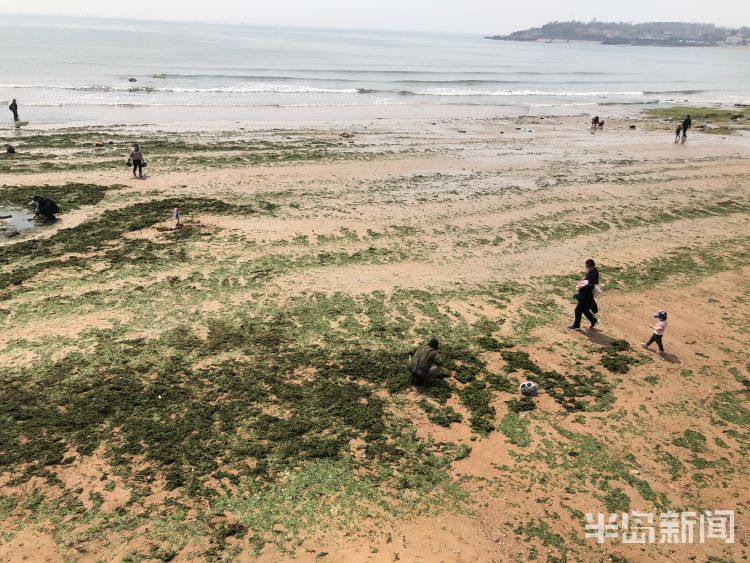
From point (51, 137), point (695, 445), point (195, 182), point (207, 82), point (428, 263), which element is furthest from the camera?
point (207, 82)

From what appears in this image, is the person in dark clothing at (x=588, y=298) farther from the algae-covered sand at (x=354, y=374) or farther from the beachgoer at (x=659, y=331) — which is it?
the beachgoer at (x=659, y=331)

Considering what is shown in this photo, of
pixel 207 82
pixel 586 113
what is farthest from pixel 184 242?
pixel 207 82

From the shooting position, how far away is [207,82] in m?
67.2

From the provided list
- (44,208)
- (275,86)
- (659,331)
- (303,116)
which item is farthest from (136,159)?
(275,86)

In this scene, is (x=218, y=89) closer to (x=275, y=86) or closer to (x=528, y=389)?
(x=275, y=86)

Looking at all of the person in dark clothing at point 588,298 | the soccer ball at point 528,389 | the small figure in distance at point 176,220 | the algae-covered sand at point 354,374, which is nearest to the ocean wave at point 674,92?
the algae-covered sand at point 354,374

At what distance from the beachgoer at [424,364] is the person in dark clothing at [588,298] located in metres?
4.58

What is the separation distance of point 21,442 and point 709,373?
46.7 ft

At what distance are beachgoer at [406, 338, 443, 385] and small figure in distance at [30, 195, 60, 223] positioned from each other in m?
14.7

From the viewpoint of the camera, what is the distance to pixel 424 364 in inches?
445

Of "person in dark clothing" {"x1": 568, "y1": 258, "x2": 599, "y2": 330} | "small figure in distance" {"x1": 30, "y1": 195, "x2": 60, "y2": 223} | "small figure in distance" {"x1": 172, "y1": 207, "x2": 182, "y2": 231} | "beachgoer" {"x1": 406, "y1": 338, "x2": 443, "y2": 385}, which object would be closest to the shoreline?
"small figure in distance" {"x1": 30, "y1": 195, "x2": 60, "y2": 223}

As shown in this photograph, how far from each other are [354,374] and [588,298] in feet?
21.0

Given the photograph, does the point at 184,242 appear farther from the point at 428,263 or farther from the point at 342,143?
the point at 342,143

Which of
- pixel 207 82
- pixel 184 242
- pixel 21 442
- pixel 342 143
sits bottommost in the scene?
pixel 21 442
